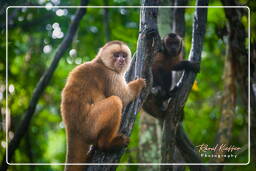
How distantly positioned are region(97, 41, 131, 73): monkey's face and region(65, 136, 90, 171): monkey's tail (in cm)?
101

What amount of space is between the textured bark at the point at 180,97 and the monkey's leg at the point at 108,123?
96 centimetres

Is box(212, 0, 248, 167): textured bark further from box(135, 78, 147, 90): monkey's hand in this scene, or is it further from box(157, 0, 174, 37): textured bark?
box(135, 78, 147, 90): monkey's hand

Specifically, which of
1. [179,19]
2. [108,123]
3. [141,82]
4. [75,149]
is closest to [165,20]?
[179,19]

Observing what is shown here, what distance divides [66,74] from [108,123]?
1.14 meters

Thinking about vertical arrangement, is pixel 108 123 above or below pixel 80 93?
below

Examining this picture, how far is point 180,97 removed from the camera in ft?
15.3

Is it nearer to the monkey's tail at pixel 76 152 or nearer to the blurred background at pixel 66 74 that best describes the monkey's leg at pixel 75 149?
the monkey's tail at pixel 76 152

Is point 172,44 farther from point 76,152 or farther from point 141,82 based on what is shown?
point 76,152

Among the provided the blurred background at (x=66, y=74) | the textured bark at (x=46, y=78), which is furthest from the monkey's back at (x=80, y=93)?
the textured bark at (x=46, y=78)

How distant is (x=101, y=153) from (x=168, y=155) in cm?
114

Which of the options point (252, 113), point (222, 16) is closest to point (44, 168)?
point (252, 113)

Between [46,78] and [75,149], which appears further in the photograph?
[46,78]

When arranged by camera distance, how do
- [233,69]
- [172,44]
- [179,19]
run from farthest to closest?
1. [233,69]
2. [172,44]
3. [179,19]

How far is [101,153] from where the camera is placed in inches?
155
